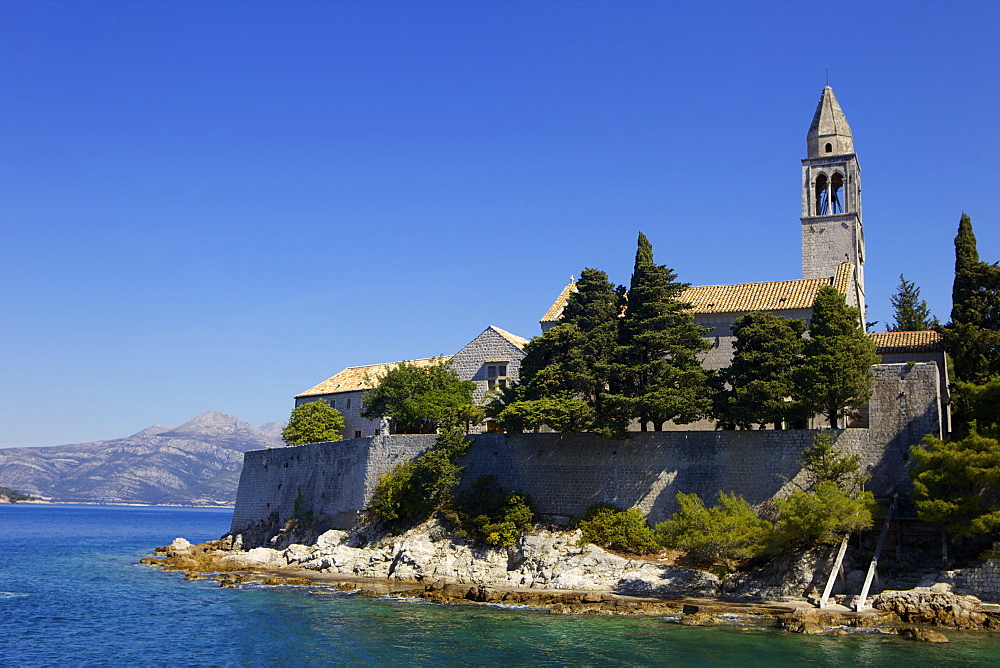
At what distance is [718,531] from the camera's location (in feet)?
99.1

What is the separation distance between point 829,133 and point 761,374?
16215 millimetres

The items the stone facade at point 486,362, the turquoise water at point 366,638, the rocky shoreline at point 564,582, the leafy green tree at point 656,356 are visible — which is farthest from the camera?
the stone facade at point 486,362

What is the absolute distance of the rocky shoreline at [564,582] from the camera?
2622 centimetres

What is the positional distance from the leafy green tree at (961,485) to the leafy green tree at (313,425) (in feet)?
106

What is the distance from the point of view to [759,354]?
33.5 m

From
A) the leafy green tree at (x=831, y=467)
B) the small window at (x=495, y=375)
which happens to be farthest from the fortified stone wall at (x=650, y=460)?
the small window at (x=495, y=375)

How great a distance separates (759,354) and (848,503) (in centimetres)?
655

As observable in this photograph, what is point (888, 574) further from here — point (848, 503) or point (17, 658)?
point (17, 658)

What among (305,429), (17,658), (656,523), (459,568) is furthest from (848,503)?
(305,429)

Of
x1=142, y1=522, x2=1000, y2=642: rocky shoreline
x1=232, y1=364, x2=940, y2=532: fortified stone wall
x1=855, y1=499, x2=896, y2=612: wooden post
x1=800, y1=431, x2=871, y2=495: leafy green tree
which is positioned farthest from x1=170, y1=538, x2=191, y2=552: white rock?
x1=855, y1=499, x2=896, y2=612: wooden post

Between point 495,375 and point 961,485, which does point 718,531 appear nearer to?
point 961,485

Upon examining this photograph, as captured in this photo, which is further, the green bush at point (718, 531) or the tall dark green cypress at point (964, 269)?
the tall dark green cypress at point (964, 269)

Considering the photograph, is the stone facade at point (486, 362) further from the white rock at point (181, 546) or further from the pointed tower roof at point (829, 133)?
the pointed tower roof at point (829, 133)

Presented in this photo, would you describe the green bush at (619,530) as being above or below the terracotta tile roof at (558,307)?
below
